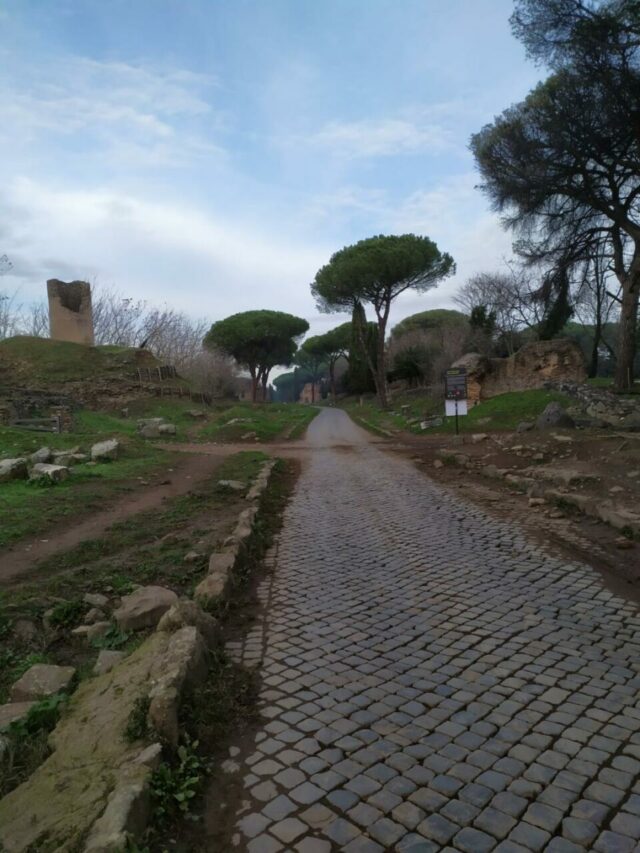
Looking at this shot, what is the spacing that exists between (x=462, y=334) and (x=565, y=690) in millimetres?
34977

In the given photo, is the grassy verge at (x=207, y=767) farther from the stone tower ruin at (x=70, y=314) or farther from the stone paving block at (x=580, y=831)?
the stone tower ruin at (x=70, y=314)

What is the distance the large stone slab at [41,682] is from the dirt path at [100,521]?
2.05m

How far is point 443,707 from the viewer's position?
10.1 ft

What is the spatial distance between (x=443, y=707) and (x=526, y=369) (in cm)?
1957

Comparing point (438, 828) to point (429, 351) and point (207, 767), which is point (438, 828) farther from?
point (429, 351)

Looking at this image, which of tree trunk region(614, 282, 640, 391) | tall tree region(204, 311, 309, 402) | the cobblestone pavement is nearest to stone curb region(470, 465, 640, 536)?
the cobblestone pavement

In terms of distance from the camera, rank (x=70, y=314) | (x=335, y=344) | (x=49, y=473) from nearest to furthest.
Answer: (x=49, y=473), (x=70, y=314), (x=335, y=344)

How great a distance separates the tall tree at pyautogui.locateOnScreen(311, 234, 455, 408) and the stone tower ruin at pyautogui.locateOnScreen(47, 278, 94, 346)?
12668 millimetres

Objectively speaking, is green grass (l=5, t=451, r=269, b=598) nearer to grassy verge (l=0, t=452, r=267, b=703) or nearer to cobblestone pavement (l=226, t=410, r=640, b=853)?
grassy verge (l=0, t=452, r=267, b=703)

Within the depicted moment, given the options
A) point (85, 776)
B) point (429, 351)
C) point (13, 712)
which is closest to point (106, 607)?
point (13, 712)

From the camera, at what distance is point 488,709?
120 inches

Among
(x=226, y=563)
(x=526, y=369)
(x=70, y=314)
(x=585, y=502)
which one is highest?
(x=70, y=314)

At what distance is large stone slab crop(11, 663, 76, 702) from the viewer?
3227mm

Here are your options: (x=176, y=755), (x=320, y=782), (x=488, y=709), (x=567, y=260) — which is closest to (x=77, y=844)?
(x=176, y=755)
